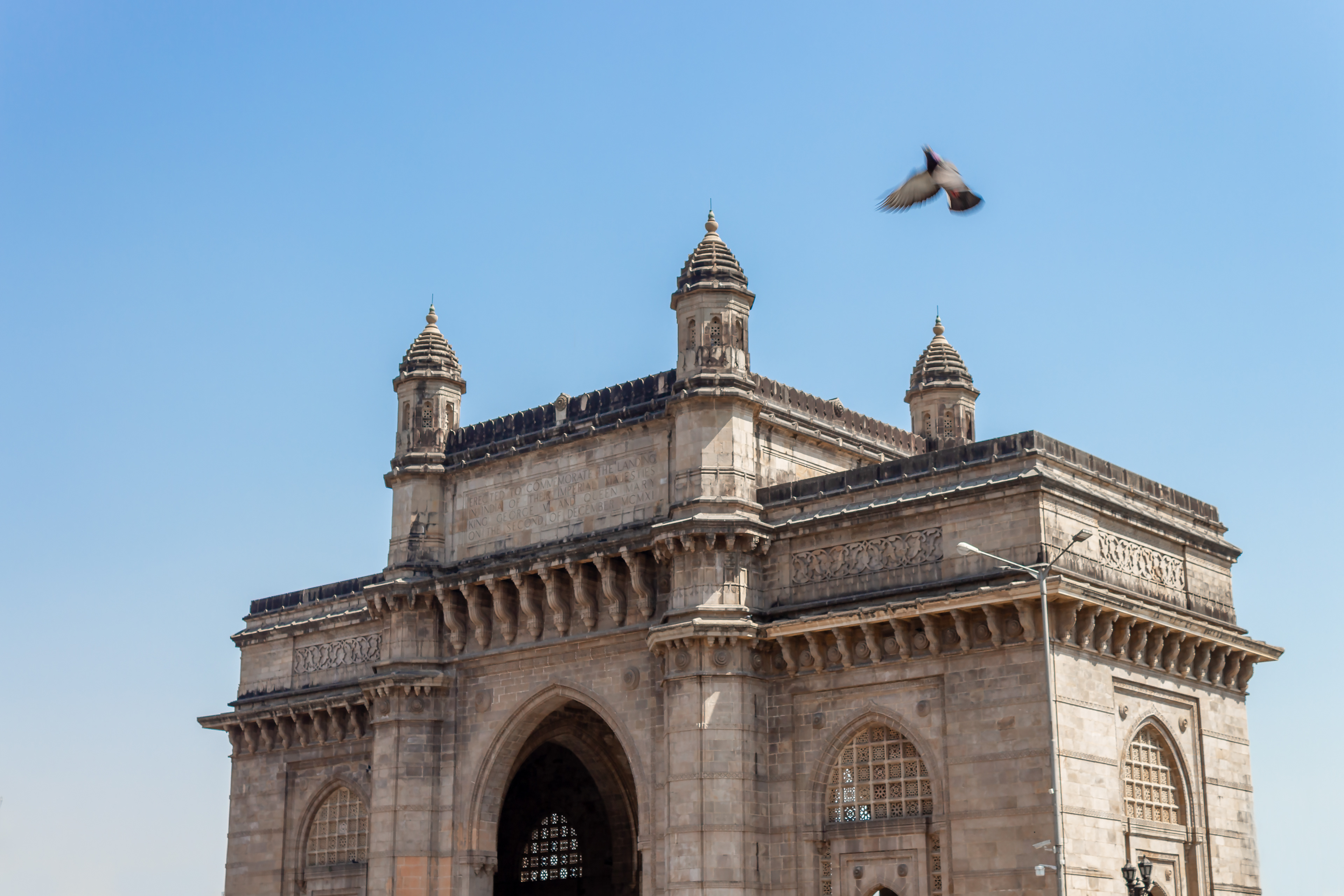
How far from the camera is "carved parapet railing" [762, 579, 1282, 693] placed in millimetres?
26953

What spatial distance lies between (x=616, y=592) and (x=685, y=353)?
494cm

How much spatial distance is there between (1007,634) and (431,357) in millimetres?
15888

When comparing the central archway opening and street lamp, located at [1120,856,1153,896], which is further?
the central archway opening

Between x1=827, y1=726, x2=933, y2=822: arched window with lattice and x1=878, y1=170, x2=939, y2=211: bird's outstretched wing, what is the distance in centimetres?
1178

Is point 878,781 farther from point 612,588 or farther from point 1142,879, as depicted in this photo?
point 612,588

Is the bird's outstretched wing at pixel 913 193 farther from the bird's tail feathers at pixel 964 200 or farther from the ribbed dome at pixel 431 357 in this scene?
the ribbed dome at pixel 431 357

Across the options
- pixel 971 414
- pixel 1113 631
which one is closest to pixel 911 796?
pixel 1113 631

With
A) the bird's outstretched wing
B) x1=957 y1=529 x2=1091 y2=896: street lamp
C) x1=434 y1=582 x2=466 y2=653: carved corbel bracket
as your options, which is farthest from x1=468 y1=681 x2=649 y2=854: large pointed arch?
the bird's outstretched wing

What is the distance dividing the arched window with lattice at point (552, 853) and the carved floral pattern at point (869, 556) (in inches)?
482

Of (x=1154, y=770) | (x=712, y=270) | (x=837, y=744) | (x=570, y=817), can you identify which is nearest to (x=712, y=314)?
(x=712, y=270)

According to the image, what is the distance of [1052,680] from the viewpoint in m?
26.7

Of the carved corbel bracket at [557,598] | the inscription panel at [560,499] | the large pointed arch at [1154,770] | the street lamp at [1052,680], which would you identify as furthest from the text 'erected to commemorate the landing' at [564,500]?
the large pointed arch at [1154,770]

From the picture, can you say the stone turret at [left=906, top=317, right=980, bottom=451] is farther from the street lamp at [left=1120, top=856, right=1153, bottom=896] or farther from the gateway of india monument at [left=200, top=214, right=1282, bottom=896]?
the street lamp at [left=1120, top=856, right=1153, bottom=896]

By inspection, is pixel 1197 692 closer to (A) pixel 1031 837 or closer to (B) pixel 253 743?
(A) pixel 1031 837
